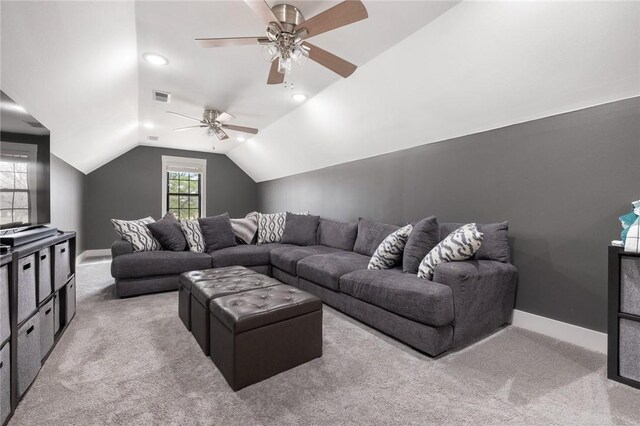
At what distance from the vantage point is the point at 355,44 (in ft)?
8.15

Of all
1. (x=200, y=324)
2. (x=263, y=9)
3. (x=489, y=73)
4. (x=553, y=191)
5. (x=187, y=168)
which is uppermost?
(x=263, y=9)

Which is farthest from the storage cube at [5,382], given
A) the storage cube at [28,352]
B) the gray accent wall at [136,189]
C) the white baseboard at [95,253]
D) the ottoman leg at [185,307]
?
the gray accent wall at [136,189]

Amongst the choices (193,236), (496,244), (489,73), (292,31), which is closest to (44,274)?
(193,236)

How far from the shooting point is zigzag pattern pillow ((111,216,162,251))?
348 centimetres

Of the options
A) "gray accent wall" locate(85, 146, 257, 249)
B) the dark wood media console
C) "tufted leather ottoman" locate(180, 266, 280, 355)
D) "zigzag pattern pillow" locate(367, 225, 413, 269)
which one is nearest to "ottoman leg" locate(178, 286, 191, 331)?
"tufted leather ottoman" locate(180, 266, 280, 355)

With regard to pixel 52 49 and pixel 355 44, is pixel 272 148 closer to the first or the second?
pixel 355 44

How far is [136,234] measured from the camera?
3.52m

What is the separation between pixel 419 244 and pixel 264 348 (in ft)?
5.12

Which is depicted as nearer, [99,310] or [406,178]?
[99,310]

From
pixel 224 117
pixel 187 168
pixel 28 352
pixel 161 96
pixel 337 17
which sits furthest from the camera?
pixel 187 168

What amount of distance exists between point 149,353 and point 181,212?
5.66 m

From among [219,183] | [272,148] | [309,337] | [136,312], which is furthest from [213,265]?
→ [219,183]

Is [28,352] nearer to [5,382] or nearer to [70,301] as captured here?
[5,382]

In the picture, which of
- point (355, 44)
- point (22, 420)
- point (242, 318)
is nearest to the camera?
point (22, 420)
